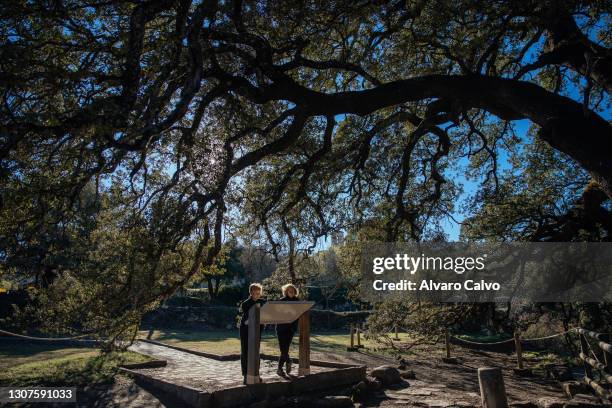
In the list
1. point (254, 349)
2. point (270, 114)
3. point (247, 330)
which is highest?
point (270, 114)

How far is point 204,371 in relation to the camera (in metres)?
10.6

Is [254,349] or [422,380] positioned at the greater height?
[254,349]

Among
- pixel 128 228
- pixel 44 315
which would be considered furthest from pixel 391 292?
pixel 44 315

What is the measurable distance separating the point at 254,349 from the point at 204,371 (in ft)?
11.9

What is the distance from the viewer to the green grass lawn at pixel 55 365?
9.55 meters

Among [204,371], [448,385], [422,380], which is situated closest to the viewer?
[448,385]

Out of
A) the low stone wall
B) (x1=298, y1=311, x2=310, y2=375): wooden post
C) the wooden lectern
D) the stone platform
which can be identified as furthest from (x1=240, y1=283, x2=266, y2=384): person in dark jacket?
(x1=298, y1=311, x2=310, y2=375): wooden post

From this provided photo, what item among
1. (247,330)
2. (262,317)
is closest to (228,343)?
(247,330)
